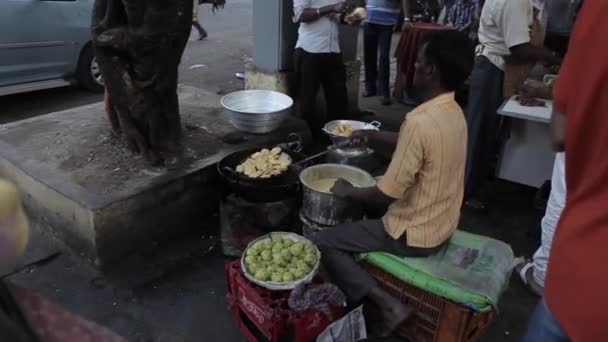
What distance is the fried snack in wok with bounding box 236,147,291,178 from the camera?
10.6 feet

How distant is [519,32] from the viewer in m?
3.42

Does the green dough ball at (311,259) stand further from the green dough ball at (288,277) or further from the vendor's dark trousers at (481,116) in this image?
the vendor's dark trousers at (481,116)

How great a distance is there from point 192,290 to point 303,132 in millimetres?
1860

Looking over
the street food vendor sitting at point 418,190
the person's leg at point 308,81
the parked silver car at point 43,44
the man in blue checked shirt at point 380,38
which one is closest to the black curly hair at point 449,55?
the street food vendor sitting at point 418,190

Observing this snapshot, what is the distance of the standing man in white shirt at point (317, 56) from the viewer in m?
4.50

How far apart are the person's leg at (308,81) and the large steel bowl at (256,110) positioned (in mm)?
547

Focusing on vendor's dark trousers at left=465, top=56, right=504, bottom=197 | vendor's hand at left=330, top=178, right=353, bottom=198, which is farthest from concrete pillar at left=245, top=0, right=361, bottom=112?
vendor's hand at left=330, top=178, right=353, bottom=198

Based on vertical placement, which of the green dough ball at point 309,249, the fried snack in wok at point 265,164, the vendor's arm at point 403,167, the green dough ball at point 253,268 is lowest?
the green dough ball at point 253,268

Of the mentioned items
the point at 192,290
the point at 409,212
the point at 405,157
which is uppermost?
the point at 405,157

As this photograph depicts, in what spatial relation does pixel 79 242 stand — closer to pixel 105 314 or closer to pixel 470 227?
pixel 105 314

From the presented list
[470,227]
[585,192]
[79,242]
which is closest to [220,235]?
[79,242]

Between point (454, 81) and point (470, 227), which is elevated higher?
point (454, 81)

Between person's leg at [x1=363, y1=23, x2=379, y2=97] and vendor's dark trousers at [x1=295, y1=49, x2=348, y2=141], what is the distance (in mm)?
1660

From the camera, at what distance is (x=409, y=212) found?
8.25ft
